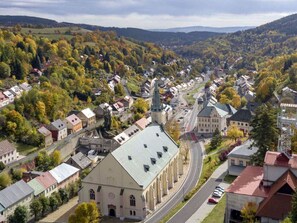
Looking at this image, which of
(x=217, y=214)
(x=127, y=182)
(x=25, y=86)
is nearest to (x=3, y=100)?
(x=25, y=86)

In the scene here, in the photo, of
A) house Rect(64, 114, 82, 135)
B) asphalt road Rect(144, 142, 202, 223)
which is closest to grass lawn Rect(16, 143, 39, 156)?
house Rect(64, 114, 82, 135)

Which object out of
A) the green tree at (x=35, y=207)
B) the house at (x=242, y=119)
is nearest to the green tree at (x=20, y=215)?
the green tree at (x=35, y=207)

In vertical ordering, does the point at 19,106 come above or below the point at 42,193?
above

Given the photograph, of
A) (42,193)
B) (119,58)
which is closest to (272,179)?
(42,193)

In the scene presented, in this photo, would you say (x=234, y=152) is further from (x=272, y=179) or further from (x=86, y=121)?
(x=86, y=121)

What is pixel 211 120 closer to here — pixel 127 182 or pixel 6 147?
pixel 6 147
